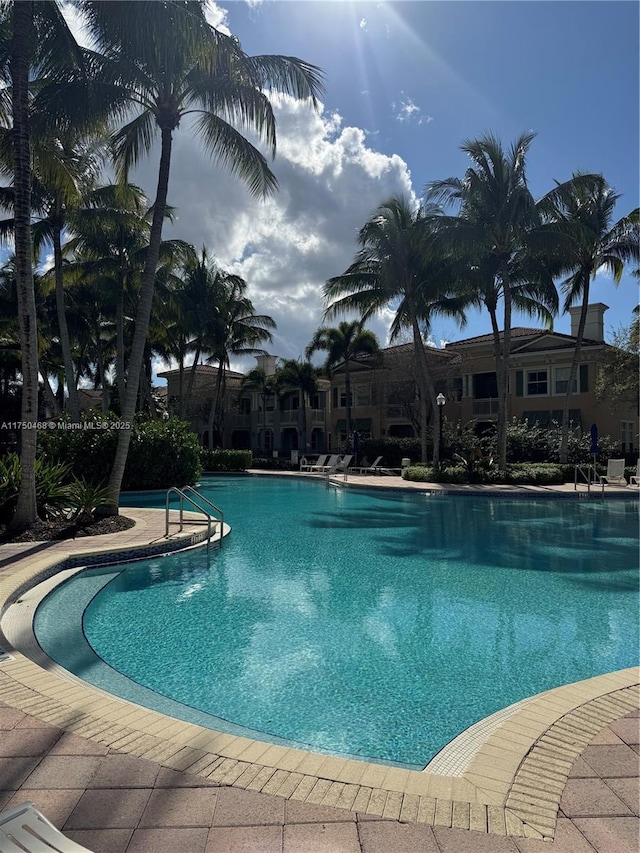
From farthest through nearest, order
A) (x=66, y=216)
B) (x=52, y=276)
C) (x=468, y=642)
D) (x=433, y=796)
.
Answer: (x=52, y=276)
(x=66, y=216)
(x=468, y=642)
(x=433, y=796)

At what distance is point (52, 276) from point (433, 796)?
2662cm

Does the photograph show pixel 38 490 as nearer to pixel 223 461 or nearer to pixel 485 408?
pixel 223 461

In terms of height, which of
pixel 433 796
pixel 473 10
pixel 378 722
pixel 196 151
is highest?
pixel 473 10

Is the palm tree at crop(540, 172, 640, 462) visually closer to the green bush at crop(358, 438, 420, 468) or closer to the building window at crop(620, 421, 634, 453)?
the building window at crop(620, 421, 634, 453)

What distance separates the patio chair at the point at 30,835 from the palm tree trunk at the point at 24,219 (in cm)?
822

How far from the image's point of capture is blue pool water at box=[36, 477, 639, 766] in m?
4.51

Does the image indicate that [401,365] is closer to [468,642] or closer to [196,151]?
[196,151]

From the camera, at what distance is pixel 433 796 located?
271 centimetres

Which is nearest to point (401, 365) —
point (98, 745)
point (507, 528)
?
point (507, 528)

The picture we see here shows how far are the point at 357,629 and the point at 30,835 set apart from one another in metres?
4.52

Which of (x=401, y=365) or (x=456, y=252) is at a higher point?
(x=456, y=252)

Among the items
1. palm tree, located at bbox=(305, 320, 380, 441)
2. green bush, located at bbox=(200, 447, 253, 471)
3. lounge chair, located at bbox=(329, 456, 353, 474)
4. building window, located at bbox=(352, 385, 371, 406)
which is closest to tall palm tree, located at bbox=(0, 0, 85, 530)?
lounge chair, located at bbox=(329, 456, 353, 474)

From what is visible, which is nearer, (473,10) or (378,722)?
(378,722)

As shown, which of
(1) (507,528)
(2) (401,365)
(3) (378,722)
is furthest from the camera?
(2) (401,365)
